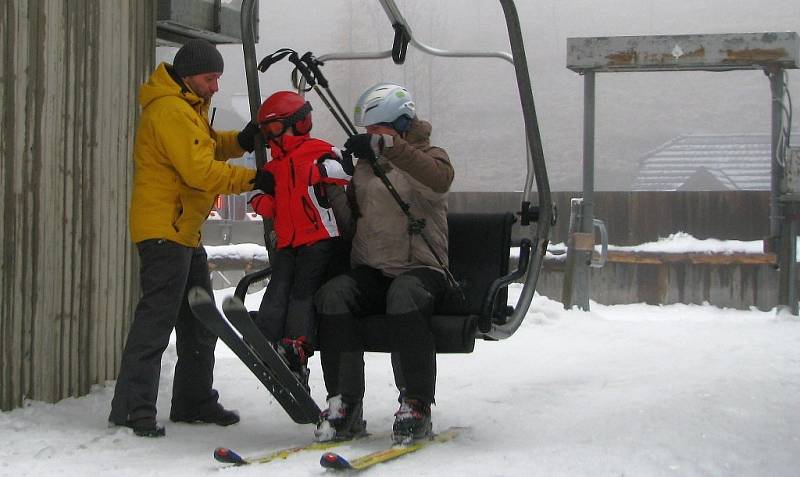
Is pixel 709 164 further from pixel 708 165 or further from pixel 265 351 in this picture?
pixel 265 351

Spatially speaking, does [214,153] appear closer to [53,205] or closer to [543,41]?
[53,205]

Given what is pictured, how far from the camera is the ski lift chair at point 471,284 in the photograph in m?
4.22

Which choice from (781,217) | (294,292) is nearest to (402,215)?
(294,292)

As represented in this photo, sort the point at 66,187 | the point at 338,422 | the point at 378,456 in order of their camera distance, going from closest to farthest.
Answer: the point at 378,456 < the point at 338,422 < the point at 66,187

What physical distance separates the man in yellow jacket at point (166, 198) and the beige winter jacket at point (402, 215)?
0.49m

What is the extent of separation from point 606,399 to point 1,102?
314 centimetres

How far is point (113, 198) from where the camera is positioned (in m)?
5.42

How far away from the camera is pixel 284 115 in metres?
4.47

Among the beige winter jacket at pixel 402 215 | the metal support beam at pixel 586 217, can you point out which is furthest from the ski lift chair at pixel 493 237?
the metal support beam at pixel 586 217

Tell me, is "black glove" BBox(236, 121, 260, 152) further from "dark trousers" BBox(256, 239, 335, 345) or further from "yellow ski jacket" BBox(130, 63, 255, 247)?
"dark trousers" BBox(256, 239, 335, 345)

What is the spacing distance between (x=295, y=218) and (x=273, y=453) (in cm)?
95

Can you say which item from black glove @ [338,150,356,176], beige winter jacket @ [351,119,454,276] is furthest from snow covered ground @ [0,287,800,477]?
black glove @ [338,150,356,176]

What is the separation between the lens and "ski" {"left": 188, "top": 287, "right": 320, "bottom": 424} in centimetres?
401

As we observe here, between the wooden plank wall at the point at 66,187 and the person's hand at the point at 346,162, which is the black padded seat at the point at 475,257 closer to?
the person's hand at the point at 346,162
